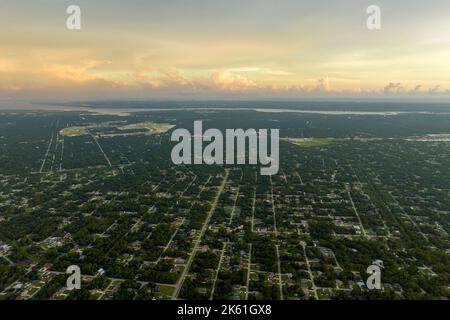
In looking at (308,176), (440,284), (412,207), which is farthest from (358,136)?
(440,284)

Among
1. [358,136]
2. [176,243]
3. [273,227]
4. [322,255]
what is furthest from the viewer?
[358,136]

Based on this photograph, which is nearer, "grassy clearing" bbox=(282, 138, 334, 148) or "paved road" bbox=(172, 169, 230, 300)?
"paved road" bbox=(172, 169, 230, 300)

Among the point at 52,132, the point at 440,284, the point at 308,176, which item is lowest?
the point at 440,284

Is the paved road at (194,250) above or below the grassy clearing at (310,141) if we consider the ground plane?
below

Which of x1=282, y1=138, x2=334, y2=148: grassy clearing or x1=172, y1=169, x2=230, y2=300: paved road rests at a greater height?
x1=282, y1=138, x2=334, y2=148: grassy clearing

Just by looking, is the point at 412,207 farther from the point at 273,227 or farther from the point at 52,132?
the point at 52,132

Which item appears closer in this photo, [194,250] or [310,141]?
[194,250]

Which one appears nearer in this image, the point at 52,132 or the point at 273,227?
the point at 273,227

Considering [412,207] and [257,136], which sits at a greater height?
[257,136]

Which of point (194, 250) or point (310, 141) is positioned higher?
point (310, 141)

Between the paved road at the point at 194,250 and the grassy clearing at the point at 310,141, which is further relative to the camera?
the grassy clearing at the point at 310,141

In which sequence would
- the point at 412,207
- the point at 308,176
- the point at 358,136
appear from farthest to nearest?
the point at 358,136 < the point at 308,176 < the point at 412,207
